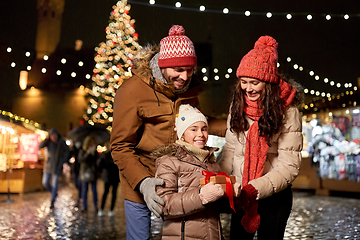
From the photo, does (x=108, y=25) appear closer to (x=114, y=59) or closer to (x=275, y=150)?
(x=114, y=59)

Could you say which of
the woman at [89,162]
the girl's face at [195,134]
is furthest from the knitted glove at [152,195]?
the woman at [89,162]

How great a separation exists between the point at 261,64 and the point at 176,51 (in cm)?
64

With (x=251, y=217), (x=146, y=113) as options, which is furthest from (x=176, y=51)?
(x=251, y=217)

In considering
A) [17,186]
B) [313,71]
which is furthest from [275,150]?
[313,71]

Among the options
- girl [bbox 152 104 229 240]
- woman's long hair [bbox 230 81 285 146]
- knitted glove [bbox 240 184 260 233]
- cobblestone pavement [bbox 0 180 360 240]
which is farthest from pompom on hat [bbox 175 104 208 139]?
cobblestone pavement [bbox 0 180 360 240]

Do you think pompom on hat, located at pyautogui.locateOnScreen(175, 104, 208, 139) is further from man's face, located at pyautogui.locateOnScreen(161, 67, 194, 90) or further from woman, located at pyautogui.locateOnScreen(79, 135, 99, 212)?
woman, located at pyautogui.locateOnScreen(79, 135, 99, 212)

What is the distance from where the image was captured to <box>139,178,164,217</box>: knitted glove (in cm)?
291

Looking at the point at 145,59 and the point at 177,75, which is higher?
the point at 145,59

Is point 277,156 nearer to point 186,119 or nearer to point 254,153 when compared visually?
point 254,153

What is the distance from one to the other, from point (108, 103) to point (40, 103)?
19.0 metres

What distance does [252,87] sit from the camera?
10.9ft

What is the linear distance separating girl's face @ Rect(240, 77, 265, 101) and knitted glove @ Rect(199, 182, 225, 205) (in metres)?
0.84

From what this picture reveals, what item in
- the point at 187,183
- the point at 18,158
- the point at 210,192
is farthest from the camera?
the point at 18,158

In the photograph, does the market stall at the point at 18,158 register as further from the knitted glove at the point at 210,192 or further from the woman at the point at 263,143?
the knitted glove at the point at 210,192
